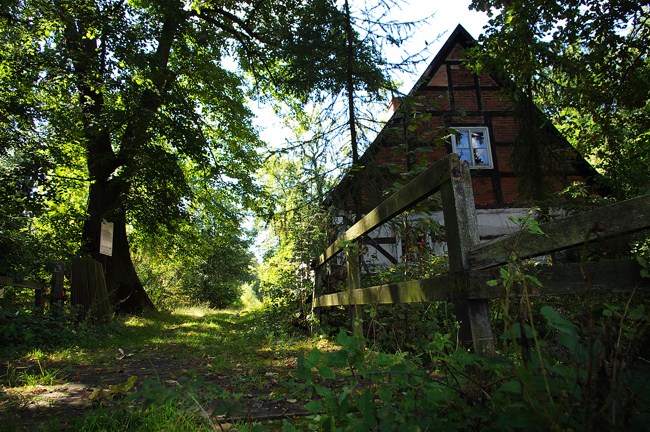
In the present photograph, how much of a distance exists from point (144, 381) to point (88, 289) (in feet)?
26.4

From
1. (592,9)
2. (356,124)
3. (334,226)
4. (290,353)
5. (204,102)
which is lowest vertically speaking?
(290,353)

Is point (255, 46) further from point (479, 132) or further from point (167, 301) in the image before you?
point (167, 301)

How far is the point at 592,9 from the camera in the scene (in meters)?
7.23

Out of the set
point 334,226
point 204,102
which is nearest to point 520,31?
point 334,226

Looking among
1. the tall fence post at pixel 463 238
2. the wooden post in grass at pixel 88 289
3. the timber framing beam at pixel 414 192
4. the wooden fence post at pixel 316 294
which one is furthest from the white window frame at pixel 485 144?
the tall fence post at pixel 463 238

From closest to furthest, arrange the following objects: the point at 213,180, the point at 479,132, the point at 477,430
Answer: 1. the point at 477,430
2. the point at 213,180
3. the point at 479,132

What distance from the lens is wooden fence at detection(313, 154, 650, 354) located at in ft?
5.22

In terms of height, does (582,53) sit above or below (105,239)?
above

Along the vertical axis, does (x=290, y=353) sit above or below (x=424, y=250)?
below

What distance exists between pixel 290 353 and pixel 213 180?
886cm

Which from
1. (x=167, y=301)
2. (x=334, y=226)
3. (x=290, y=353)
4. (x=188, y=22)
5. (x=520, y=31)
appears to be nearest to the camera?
(x=290, y=353)

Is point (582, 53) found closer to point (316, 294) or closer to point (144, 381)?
point (316, 294)

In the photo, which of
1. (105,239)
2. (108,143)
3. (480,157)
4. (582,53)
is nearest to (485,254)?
(582,53)

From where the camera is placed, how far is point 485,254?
2.12 metres
